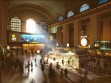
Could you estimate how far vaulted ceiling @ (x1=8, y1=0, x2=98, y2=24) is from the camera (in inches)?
1502

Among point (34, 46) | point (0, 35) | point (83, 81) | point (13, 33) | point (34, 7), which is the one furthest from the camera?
point (34, 7)

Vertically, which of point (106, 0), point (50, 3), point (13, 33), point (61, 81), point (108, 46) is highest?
point (50, 3)

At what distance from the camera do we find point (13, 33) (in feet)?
142

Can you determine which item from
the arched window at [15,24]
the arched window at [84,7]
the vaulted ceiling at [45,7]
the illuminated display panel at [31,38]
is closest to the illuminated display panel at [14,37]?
the illuminated display panel at [31,38]

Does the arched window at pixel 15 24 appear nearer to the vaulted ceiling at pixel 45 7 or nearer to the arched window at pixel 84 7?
the vaulted ceiling at pixel 45 7

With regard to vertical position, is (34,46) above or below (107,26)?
below

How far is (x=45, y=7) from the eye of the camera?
148ft

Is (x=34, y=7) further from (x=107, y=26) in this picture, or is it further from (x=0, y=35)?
(x=0, y=35)

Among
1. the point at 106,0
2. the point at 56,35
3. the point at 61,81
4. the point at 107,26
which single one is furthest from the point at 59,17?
the point at 61,81

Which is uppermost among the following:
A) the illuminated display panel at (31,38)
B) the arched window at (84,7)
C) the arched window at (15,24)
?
the arched window at (84,7)

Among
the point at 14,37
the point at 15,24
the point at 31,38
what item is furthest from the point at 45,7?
the point at 14,37

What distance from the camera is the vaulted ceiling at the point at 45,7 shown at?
38.1 metres

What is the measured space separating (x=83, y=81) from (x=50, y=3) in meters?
31.7

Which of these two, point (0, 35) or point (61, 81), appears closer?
point (61, 81)
